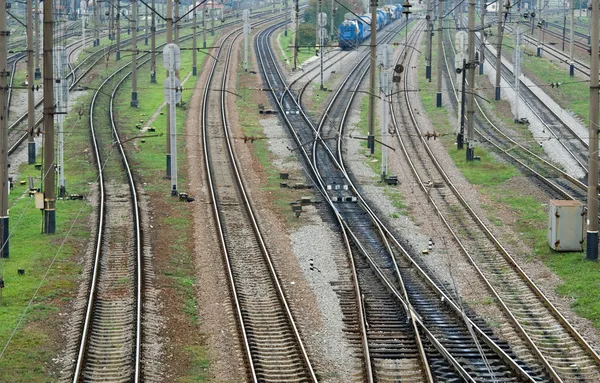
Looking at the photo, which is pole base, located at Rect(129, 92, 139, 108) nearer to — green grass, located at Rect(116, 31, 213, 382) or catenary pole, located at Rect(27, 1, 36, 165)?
green grass, located at Rect(116, 31, 213, 382)

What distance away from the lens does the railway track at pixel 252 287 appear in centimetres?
1761

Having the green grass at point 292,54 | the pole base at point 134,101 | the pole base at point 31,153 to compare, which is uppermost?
the green grass at point 292,54

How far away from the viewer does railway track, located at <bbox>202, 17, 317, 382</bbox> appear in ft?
57.8

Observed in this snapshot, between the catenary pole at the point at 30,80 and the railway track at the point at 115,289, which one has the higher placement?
the catenary pole at the point at 30,80

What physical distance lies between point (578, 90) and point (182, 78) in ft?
74.4

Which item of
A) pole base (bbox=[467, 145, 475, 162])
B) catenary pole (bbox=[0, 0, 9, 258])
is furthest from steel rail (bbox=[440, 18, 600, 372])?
catenary pole (bbox=[0, 0, 9, 258])

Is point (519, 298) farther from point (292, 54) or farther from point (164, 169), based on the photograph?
point (292, 54)

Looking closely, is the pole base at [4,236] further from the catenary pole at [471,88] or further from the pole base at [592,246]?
the catenary pole at [471,88]

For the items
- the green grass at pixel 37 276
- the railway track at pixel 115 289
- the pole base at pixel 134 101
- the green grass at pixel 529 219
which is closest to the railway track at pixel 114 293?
the railway track at pixel 115 289

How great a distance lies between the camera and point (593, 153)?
23859mm

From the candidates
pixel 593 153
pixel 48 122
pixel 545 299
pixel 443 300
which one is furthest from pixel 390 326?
pixel 48 122

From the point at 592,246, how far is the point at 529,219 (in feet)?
16.8

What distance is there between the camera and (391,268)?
2405cm

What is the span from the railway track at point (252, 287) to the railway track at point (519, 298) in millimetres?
4118
